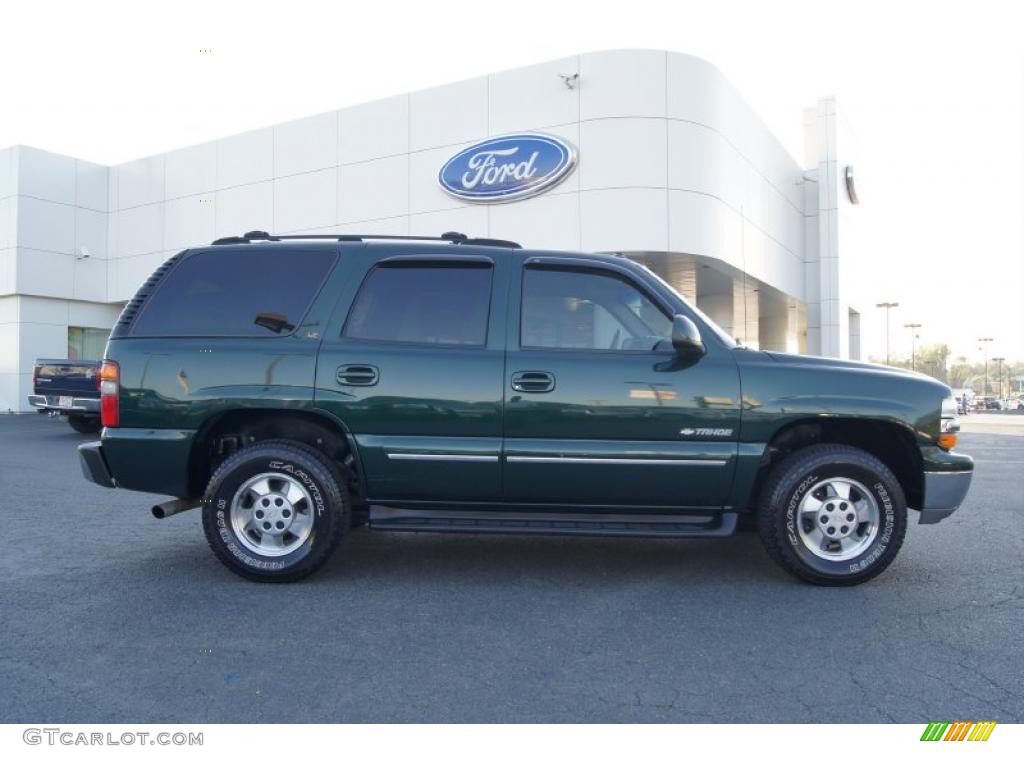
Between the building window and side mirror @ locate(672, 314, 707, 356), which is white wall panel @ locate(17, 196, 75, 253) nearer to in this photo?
the building window

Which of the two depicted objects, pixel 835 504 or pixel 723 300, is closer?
pixel 835 504

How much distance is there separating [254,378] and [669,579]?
9.09ft

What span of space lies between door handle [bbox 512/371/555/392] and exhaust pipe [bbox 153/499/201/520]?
224 cm

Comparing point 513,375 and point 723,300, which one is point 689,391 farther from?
point 723,300

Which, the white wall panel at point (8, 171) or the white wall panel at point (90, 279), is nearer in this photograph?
the white wall panel at point (8, 171)

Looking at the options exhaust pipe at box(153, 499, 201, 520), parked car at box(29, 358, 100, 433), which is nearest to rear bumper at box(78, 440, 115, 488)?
exhaust pipe at box(153, 499, 201, 520)

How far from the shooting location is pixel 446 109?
18.4 meters

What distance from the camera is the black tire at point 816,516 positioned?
4.29 metres

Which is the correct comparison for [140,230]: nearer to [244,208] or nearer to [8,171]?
[8,171]

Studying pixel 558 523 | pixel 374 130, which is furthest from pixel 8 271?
pixel 558 523

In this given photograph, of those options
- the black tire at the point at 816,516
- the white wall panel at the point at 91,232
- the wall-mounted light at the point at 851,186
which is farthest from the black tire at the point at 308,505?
the wall-mounted light at the point at 851,186

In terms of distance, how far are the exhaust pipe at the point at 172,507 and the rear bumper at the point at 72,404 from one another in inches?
369

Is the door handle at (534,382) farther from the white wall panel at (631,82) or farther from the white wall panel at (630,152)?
the white wall panel at (631,82)

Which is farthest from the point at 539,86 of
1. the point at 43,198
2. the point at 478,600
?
the point at 43,198
